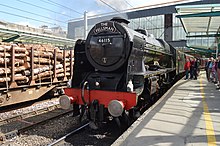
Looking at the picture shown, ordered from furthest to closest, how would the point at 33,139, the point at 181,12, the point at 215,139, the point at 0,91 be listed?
1. the point at 181,12
2. the point at 0,91
3. the point at 33,139
4. the point at 215,139

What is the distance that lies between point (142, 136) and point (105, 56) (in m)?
2.45

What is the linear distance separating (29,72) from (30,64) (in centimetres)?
30

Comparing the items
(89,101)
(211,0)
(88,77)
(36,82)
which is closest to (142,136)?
(89,101)

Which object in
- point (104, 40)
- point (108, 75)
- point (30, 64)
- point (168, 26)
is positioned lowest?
A: point (108, 75)

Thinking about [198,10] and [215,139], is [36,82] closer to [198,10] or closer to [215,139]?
[215,139]

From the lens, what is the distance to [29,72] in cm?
858

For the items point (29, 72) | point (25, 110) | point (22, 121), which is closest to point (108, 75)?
point (22, 121)

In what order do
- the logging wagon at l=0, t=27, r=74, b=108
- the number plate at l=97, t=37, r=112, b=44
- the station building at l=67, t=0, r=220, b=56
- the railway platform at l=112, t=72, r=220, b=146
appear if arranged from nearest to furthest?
the railway platform at l=112, t=72, r=220, b=146
the number plate at l=97, t=37, r=112, b=44
the logging wagon at l=0, t=27, r=74, b=108
the station building at l=67, t=0, r=220, b=56

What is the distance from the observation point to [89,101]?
6.05 meters

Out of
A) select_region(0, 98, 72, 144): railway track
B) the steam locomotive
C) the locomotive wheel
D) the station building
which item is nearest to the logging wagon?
select_region(0, 98, 72, 144): railway track

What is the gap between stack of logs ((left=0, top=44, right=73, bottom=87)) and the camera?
7613 mm

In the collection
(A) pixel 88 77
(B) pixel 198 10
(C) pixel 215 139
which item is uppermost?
(B) pixel 198 10

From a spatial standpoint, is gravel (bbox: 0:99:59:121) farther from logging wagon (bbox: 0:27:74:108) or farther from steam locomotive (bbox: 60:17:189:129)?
steam locomotive (bbox: 60:17:189:129)

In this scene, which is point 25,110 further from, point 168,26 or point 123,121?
point 168,26
